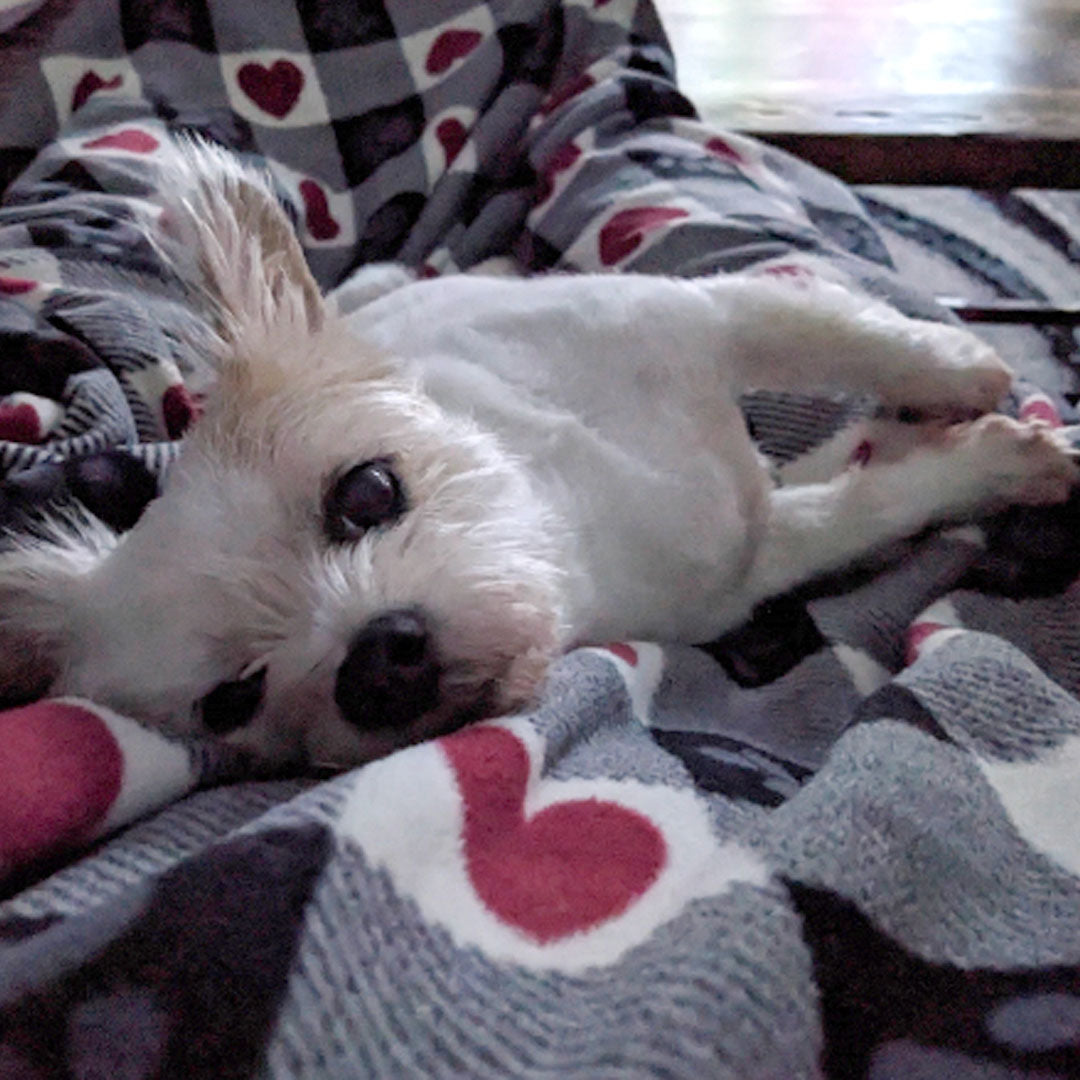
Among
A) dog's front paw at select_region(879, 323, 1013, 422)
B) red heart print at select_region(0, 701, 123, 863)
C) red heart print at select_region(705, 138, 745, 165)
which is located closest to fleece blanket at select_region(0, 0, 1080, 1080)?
red heart print at select_region(0, 701, 123, 863)

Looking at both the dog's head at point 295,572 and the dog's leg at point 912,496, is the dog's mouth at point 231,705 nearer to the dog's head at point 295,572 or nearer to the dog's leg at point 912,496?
the dog's head at point 295,572

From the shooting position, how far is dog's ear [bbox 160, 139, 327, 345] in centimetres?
111

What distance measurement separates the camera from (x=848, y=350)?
1.30 meters

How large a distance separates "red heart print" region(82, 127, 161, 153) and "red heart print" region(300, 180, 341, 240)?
26cm

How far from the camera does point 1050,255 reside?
8.63 ft

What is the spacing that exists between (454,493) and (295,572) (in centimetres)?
18

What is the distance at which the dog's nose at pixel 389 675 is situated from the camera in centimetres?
85

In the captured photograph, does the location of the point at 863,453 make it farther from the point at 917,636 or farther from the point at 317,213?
the point at 317,213

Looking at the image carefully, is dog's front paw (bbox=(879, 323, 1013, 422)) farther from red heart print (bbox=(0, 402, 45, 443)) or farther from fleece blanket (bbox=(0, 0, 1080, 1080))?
red heart print (bbox=(0, 402, 45, 443))

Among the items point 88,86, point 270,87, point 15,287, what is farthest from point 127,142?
point 15,287

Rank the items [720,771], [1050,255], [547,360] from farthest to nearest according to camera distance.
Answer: [1050,255], [547,360], [720,771]

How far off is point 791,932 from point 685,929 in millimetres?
50

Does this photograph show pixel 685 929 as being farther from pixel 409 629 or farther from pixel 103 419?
pixel 103 419

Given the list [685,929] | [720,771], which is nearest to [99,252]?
[720,771]
